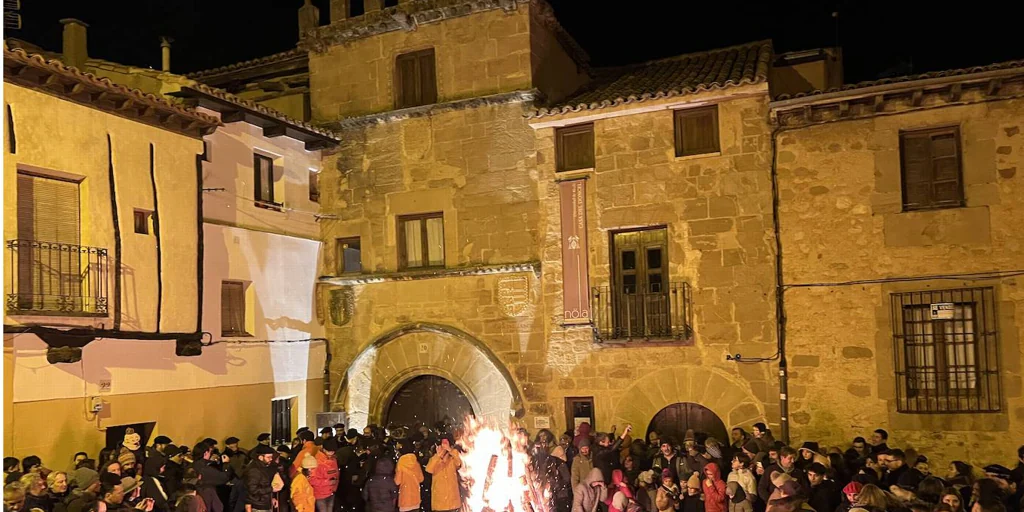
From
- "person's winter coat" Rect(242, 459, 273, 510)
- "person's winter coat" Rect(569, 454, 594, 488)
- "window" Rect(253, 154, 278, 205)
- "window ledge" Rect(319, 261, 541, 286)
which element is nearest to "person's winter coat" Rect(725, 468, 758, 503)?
"person's winter coat" Rect(569, 454, 594, 488)

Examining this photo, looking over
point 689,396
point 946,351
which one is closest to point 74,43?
point 689,396

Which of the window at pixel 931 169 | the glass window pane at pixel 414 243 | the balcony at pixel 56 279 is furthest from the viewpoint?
the glass window pane at pixel 414 243

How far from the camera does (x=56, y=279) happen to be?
454 inches

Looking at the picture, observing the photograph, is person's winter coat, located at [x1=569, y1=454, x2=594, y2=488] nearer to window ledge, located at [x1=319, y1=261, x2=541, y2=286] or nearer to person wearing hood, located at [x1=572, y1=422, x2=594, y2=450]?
person wearing hood, located at [x1=572, y1=422, x2=594, y2=450]

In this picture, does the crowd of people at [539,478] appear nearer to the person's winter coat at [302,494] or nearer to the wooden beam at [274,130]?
the person's winter coat at [302,494]

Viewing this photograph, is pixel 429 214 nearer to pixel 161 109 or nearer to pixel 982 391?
pixel 161 109

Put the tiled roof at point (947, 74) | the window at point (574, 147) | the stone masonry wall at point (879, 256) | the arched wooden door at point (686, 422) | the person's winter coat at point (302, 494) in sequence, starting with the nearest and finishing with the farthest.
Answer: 1. the person's winter coat at point (302, 494)
2. the tiled roof at point (947, 74)
3. the stone masonry wall at point (879, 256)
4. the arched wooden door at point (686, 422)
5. the window at point (574, 147)

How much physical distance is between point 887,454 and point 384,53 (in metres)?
11.2

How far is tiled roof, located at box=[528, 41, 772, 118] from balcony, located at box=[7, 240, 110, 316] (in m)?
7.21

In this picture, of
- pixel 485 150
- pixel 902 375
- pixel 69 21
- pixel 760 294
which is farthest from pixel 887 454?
pixel 69 21

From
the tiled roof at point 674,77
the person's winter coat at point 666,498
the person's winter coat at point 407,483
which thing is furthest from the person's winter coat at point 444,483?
the tiled roof at point 674,77

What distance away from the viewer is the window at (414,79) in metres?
16.2

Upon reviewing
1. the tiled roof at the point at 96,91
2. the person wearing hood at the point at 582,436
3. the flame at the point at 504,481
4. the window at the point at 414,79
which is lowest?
the flame at the point at 504,481

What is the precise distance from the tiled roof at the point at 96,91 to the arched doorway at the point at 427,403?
19.1 ft
